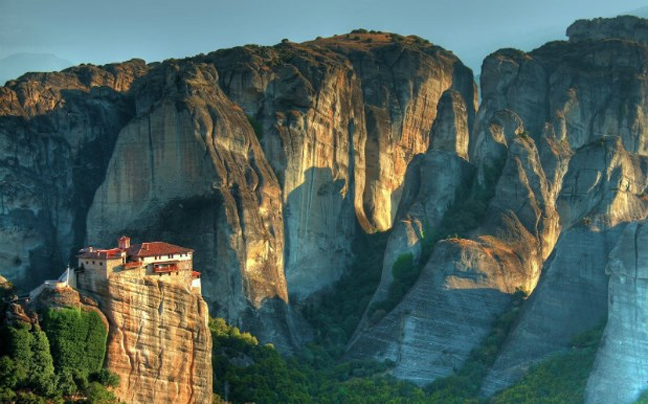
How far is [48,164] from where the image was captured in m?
78.8

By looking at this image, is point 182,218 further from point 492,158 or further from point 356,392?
point 492,158

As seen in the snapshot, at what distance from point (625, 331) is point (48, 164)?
109 ft

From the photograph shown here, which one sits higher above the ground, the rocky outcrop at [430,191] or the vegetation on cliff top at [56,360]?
the rocky outcrop at [430,191]

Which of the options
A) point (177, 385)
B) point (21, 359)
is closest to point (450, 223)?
point (177, 385)

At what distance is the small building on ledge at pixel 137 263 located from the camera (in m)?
57.2

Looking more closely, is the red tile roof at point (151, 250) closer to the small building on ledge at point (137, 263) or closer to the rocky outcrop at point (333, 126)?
the small building on ledge at point (137, 263)

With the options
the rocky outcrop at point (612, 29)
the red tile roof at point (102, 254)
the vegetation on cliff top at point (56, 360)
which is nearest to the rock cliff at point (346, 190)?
the red tile roof at point (102, 254)

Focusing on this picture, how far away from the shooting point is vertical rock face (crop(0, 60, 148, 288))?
75.8 metres

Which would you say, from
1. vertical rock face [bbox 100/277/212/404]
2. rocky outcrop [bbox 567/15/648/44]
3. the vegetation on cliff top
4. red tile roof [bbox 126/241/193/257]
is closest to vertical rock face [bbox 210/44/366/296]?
red tile roof [bbox 126/241/193/257]

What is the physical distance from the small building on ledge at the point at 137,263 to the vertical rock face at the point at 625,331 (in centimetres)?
1742

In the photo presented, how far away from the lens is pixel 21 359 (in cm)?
5384

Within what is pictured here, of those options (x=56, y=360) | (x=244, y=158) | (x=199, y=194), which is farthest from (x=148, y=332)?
(x=244, y=158)

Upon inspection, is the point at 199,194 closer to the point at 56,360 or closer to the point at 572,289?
the point at 56,360

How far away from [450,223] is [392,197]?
12394mm
